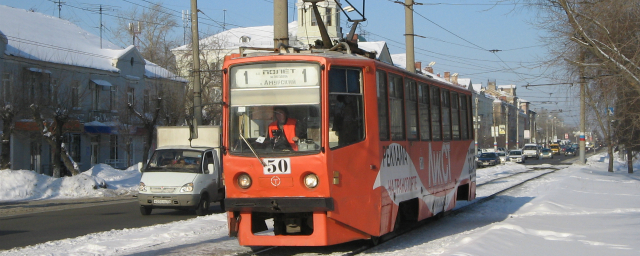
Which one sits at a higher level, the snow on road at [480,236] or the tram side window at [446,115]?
the tram side window at [446,115]

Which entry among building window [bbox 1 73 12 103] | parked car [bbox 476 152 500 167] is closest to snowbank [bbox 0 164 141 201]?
building window [bbox 1 73 12 103]

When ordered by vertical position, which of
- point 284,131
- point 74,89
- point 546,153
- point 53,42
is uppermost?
point 53,42

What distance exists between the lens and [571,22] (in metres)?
15.3

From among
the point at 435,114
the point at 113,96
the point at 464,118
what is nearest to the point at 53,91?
the point at 113,96

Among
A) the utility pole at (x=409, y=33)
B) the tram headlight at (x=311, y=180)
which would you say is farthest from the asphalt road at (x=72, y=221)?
the utility pole at (x=409, y=33)

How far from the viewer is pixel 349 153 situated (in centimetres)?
914

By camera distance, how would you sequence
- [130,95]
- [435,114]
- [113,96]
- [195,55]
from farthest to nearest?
[113,96] < [130,95] < [195,55] < [435,114]

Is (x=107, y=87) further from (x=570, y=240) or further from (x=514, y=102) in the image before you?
(x=514, y=102)

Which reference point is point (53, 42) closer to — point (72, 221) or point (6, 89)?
point (6, 89)

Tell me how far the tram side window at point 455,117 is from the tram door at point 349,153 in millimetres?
5356

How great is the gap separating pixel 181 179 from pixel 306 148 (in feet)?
28.3

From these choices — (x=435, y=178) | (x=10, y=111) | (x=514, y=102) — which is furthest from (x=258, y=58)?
(x=514, y=102)

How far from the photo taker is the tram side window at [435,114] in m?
12.8

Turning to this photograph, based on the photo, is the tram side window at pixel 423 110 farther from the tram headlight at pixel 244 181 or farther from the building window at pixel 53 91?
the building window at pixel 53 91
